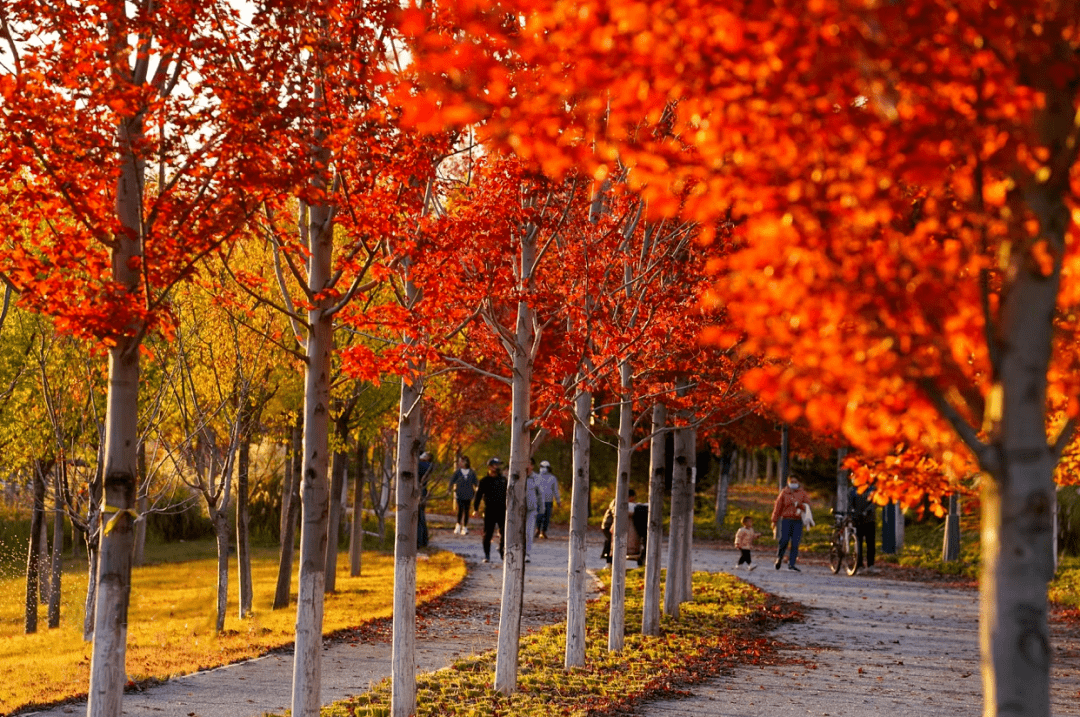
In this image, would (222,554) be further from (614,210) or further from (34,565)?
(614,210)

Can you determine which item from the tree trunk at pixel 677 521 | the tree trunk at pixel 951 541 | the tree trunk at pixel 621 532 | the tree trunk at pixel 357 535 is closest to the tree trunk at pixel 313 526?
the tree trunk at pixel 621 532

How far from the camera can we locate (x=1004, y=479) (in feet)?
14.0

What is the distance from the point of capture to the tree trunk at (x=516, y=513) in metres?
10.5

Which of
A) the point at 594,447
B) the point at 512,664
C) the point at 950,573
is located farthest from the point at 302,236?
the point at 594,447

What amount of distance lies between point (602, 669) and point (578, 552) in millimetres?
1269

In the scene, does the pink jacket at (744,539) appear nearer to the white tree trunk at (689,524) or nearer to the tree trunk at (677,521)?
the white tree trunk at (689,524)

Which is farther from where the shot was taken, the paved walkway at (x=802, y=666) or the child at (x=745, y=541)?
the child at (x=745, y=541)

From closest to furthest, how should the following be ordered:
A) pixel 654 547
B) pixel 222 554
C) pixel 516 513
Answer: pixel 516 513 < pixel 654 547 < pixel 222 554

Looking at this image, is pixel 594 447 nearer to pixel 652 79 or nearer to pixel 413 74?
pixel 413 74

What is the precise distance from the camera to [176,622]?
676 inches

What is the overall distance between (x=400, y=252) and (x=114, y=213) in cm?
233

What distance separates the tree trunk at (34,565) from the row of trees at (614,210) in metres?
8.93

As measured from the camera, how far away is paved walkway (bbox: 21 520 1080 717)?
10.4 metres

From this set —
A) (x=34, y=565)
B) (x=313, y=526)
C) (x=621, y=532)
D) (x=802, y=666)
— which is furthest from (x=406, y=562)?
(x=34, y=565)
